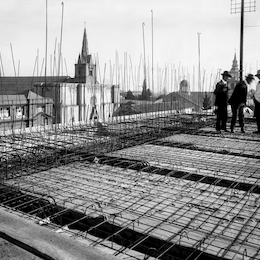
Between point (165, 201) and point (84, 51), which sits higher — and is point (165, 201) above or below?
below

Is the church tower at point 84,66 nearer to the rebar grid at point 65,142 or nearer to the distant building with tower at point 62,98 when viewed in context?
the distant building with tower at point 62,98

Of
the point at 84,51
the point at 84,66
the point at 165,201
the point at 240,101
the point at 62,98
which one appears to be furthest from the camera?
the point at 84,51

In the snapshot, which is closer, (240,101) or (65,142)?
(65,142)

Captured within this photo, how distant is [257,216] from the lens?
2477 millimetres

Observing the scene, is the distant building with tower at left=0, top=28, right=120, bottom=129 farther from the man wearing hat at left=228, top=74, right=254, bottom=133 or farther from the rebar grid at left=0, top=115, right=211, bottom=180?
the man wearing hat at left=228, top=74, right=254, bottom=133

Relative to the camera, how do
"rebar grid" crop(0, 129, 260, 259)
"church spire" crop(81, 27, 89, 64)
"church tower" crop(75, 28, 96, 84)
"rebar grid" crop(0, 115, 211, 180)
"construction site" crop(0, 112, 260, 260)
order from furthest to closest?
"church spire" crop(81, 27, 89, 64), "church tower" crop(75, 28, 96, 84), "rebar grid" crop(0, 115, 211, 180), "rebar grid" crop(0, 129, 260, 259), "construction site" crop(0, 112, 260, 260)

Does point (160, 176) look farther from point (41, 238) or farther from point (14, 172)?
point (41, 238)

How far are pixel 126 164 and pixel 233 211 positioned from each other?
1.62 m

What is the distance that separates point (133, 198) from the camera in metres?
2.82

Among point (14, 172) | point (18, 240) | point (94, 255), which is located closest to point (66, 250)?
point (94, 255)

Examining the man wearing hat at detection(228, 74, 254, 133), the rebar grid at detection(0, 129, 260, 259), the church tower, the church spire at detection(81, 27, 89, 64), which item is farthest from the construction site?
the church spire at detection(81, 27, 89, 64)

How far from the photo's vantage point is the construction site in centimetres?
191

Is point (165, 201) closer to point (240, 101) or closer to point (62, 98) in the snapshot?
point (240, 101)

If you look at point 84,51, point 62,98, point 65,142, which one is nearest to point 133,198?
point 65,142
